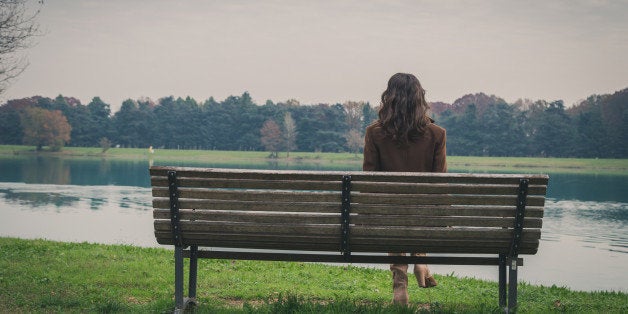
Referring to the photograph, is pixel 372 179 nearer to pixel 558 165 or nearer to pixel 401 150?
pixel 401 150

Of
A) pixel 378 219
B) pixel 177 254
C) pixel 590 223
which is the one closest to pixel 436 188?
pixel 378 219

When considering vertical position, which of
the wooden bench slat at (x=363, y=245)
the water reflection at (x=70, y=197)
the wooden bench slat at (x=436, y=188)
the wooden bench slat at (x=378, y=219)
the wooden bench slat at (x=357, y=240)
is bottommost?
the water reflection at (x=70, y=197)

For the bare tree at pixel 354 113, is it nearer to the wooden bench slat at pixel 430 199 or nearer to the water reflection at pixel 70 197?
the water reflection at pixel 70 197

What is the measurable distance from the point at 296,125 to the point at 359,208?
12435cm

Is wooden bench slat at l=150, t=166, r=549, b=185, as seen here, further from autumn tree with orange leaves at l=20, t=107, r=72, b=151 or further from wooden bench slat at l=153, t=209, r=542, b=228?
autumn tree with orange leaves at l=20, t=107, r=72, b=151

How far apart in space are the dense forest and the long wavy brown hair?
10910cm

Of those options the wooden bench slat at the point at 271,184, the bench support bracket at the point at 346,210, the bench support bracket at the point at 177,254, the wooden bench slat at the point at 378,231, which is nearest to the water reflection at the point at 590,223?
the wooden bench slat at the point at 378,231

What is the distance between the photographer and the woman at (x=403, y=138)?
5.91m

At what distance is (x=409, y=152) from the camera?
608 centimetres

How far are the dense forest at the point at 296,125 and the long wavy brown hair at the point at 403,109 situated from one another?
109m

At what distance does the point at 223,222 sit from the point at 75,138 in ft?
441

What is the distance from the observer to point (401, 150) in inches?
239

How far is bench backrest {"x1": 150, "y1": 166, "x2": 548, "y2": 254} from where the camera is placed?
17.6ft

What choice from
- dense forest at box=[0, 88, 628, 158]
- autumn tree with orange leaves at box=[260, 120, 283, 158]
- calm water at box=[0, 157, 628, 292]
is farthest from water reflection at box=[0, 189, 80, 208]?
autumn tree with orange leaves at box=[260, 120, 283, 158]
